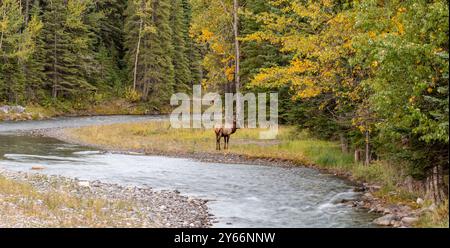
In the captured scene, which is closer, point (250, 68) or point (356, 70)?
point (356, 70)

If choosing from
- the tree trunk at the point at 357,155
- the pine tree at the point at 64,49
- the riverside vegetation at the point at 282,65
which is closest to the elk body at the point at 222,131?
the riverside vegetation at the point at 282,65

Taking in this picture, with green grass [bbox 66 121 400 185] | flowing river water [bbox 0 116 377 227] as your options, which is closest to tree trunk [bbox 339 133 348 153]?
green grass [bbox 66 121 400 185]

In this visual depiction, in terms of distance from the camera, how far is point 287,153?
25.1 metres

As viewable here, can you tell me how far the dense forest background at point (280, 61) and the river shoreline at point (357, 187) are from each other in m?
1.10

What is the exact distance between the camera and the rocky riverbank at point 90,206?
12.2m

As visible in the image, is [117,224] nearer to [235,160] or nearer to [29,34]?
[235,160]

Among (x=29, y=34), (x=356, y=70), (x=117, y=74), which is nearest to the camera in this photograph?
(x=356, y=70)

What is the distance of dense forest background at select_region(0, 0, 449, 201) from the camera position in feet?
34.1

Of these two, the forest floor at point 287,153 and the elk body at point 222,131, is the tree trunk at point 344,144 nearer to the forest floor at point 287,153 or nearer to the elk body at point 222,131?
the forest floor at point 287,153
